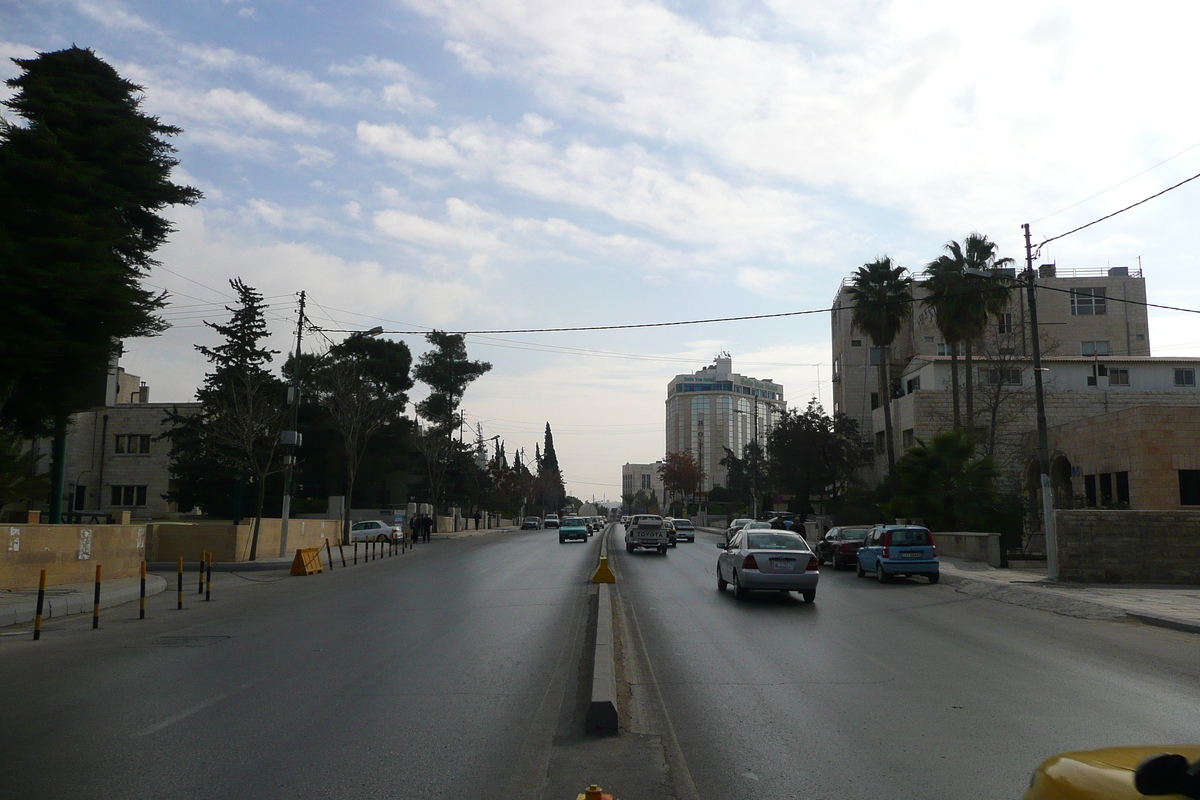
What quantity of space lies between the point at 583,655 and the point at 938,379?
4800cm

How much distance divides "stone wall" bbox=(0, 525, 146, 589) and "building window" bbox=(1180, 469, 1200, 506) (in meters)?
34.3

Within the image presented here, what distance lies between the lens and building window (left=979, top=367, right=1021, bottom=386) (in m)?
46.8

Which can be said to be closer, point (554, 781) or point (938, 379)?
point (554, 781)

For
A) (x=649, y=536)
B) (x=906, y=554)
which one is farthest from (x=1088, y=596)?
(x=649, y=536)

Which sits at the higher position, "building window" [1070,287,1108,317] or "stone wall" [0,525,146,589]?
"building window" [1070,287,1108,317]

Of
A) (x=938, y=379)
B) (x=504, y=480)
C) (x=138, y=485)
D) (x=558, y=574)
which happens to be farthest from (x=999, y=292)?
(x=504, y=480)

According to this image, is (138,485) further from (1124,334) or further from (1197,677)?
(1124,334)

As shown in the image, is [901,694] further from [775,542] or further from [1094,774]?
[775,542]

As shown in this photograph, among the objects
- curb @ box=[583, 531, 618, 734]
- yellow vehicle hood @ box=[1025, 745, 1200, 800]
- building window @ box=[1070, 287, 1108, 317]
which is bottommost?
curb @ box=[583, 531, 618, 734]

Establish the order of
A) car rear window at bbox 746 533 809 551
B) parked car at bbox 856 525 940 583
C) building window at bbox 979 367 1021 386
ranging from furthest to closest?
building window at bbox 979 367 1021 386
parked car at bbox 856 525 940 583
car rear window at bbox 746 533 809 551

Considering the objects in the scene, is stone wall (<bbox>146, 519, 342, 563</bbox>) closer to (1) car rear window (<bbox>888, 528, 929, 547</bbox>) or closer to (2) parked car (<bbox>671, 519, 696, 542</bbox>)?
(1) car rear window (<bbox>888, 528, 929, 547</bbox>)

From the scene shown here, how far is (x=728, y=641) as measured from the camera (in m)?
12.9

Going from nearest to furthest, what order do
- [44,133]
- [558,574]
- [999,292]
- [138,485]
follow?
1. [44,133]
2. [558,574]
3. [999,292]
4. [138,485]

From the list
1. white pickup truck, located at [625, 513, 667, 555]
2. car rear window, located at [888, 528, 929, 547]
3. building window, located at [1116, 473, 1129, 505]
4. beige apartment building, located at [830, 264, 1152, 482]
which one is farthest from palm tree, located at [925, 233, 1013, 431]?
car rear window, located at [888, 528, 929, 547]
